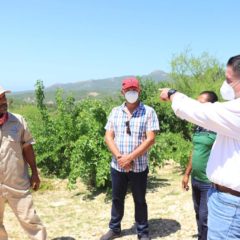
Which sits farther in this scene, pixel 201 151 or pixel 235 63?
pixel 201 151

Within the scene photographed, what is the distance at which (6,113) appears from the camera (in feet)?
13.0

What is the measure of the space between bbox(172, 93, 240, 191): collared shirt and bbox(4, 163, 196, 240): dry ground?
8.42ft

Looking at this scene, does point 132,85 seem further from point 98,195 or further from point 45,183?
point 45,183

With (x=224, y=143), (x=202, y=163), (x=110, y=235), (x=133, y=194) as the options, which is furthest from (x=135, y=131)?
(x=224, y=143)

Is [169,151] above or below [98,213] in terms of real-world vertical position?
above

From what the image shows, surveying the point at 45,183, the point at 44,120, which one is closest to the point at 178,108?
the point at 45,183

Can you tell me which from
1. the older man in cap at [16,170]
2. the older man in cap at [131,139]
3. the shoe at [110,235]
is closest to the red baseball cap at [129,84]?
the older man in cap at [131,139]

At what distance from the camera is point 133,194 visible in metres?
4.60

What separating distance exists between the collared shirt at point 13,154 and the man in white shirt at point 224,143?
1.98 meters

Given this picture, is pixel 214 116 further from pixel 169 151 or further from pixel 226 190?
pixel 169 151

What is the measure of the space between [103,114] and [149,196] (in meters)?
1.47

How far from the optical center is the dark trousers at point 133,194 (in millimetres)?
4496

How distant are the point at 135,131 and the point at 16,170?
1282 millimetres

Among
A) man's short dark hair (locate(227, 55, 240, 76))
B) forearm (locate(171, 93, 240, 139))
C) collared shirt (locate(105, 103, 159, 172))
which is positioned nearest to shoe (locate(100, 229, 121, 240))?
collared shirt (locate(105, 103, 159, 172))
